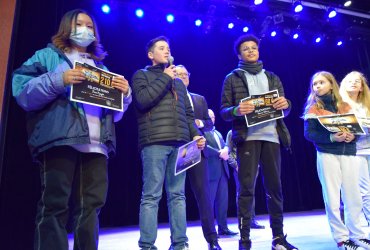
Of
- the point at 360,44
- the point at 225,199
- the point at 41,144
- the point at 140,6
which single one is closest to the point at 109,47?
the point at 140,6

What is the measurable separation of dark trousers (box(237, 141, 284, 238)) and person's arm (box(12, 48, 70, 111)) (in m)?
1.35

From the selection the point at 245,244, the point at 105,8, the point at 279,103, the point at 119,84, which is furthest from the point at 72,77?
the point at 105,8

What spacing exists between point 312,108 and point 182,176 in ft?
4.15

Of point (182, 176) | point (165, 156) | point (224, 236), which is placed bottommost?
point (224, 236)

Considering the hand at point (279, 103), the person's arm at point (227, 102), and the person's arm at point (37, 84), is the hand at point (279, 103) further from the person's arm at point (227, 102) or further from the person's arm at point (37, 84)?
the person's arm at point (37, 84)

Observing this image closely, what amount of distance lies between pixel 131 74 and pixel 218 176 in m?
2.46

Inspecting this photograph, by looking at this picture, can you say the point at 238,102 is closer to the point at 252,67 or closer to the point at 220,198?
the point at 252,67

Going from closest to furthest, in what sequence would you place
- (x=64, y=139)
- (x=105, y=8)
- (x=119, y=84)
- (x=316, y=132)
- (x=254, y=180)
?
1. (x=64, y=139)
2. (x=119, y=84)
3. (x=254, y=180)
4. (x=316, y=132)
5. (x=105, y=8)

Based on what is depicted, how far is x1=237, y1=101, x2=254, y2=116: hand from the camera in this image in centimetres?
220

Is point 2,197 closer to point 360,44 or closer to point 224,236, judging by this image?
point 224,236

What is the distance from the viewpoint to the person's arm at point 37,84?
1.47 metres

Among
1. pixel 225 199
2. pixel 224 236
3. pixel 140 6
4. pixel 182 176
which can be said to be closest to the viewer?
pixel 182 176

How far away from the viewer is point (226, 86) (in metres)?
2.52

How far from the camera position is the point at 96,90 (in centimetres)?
159
